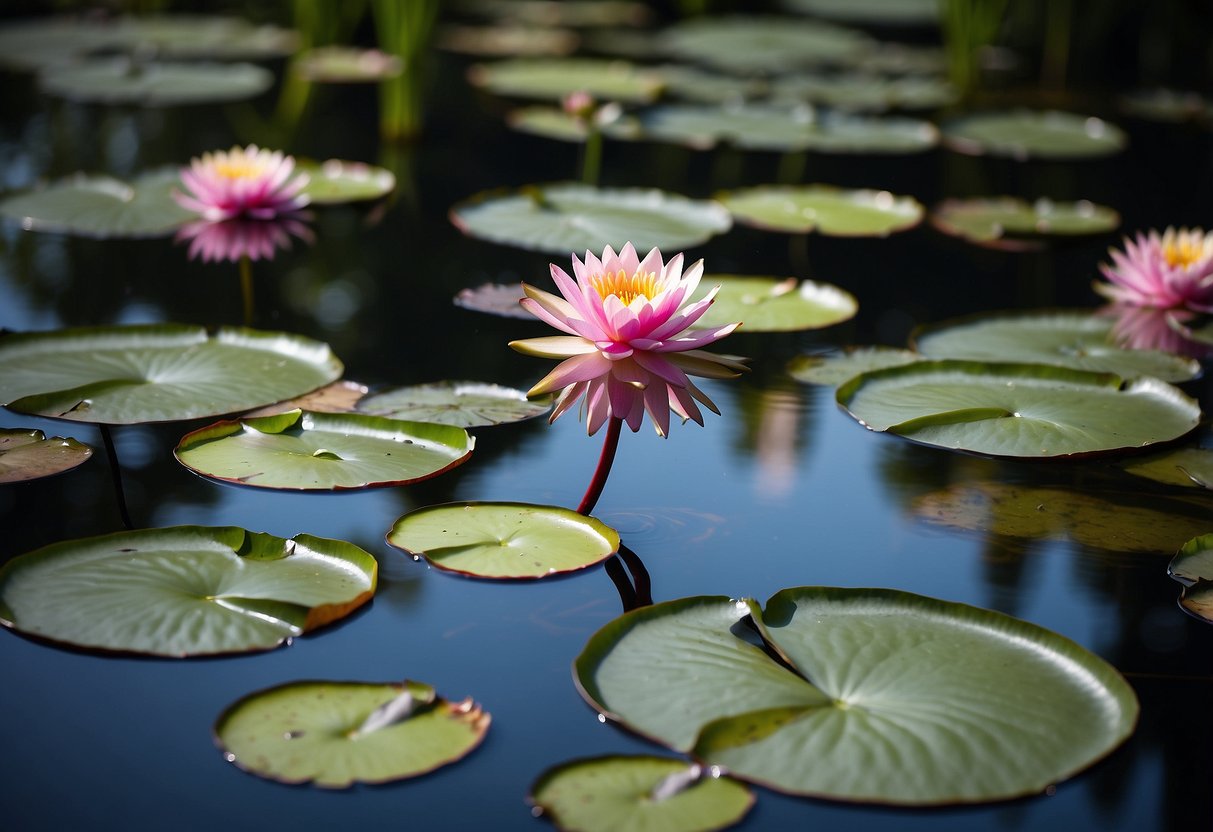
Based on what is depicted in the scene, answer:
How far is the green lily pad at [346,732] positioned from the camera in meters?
1.21

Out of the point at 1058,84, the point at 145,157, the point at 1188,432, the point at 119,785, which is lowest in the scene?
the point at 119,785

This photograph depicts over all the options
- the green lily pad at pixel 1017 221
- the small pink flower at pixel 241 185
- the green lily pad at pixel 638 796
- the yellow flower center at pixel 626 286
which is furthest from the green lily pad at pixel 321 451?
the green lily pad at pixel 1017 221

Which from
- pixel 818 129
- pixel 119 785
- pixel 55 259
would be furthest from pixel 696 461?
pixel 818 129

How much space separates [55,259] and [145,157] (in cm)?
114

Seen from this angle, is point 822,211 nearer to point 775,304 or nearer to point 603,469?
point 775,304

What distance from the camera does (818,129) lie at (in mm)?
4281

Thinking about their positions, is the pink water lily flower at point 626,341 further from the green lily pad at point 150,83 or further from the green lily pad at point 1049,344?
the green lily pad at point 150,83

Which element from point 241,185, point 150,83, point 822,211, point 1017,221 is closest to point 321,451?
point 241,185

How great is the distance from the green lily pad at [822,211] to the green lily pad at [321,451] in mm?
1523

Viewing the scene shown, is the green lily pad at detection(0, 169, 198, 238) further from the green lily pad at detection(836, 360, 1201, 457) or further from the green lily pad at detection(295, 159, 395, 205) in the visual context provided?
the green lily pad at detection(836, 360, 1201, 457)

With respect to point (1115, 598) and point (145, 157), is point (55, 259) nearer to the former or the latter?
point (145, 157)

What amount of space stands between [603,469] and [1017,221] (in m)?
2.15

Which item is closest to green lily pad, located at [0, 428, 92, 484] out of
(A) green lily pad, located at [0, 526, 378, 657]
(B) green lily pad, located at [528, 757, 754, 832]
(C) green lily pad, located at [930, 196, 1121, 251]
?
(A) green lily pad, located at [0, 526, 378, 657]

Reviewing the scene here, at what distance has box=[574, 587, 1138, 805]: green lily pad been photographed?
1.25 m
